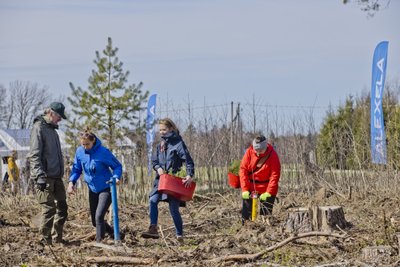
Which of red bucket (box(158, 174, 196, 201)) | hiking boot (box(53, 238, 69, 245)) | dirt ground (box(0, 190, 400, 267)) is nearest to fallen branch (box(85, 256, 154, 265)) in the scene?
dirt ground (box(0, 190, 400, 267))

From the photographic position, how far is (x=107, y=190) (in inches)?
382

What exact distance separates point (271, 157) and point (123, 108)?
7.33 metres

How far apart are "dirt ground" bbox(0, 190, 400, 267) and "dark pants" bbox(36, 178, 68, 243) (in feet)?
0.81

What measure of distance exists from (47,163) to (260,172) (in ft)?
9.24

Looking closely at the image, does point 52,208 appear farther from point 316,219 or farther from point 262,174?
point 316,219

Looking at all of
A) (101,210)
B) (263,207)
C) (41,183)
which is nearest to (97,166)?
(101,210)

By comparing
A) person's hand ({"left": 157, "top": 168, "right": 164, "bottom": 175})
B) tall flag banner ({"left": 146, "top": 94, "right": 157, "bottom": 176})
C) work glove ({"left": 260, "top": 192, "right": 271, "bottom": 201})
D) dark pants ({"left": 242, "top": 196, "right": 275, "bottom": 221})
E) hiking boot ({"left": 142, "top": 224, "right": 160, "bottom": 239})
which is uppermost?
tall flag banner ({"left": 146, "top": 94, "right": 157, "bottom": 176})

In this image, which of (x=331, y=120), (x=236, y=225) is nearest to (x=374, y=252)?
(x=236, y=225)

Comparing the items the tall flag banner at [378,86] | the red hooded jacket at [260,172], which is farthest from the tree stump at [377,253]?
the tall flag banner at [378,86]

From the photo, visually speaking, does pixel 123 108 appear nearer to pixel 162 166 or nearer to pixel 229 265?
pixel 162 166

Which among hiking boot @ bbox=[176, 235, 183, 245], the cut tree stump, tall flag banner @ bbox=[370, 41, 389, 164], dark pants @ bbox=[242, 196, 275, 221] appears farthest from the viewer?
tall flag banner @ bbox=[370, 41, 389, 164]

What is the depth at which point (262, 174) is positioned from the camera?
10.6 m

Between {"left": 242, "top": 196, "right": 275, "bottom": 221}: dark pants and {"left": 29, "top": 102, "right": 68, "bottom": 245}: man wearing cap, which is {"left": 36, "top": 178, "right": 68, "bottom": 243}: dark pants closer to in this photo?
{"left": 29, "top": 102, "right": 68, "bottom": 245}: man wearing cap

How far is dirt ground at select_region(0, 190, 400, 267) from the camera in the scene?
7.72 meters
